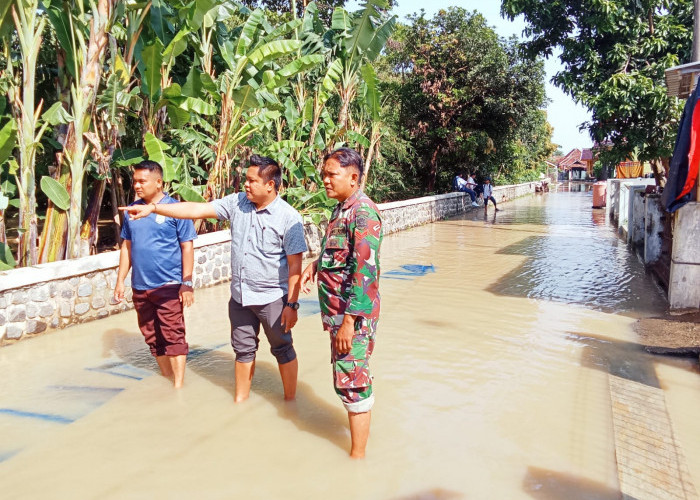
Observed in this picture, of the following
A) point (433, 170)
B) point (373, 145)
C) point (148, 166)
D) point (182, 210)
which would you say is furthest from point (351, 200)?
point (433, 170)

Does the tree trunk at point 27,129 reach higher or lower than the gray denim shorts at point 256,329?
higher

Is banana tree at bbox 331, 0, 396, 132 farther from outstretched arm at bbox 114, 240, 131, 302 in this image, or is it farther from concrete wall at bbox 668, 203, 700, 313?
outstretched arm at bbox 114, 240, 131, 302

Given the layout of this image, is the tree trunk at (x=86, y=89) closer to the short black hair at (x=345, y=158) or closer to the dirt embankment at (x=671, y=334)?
the short black hair at (x=345, y=158)

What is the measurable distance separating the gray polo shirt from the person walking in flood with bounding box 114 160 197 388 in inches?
24.1

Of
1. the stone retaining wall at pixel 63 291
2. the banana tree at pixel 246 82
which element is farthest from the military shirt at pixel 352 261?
the banana tree at pixel 246 82

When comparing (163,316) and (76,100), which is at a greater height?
(76,100)

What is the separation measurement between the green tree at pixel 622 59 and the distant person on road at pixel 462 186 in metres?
6.76

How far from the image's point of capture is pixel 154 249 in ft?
14.0

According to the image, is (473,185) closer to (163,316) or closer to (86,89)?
(86,89)

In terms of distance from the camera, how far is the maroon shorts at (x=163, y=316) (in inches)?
169

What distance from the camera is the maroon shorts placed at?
4.30 m

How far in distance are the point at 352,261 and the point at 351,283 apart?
0.13 metres

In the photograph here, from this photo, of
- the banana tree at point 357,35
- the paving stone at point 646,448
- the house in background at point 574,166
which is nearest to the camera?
the paving stone at point 646,448

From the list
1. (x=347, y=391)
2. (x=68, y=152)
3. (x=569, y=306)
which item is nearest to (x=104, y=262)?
(x=68, y=152)
